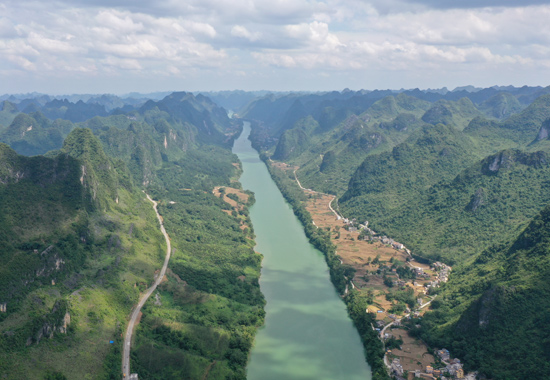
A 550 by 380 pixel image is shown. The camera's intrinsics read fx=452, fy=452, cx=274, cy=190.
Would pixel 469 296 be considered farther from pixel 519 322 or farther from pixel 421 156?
pixel 421 156

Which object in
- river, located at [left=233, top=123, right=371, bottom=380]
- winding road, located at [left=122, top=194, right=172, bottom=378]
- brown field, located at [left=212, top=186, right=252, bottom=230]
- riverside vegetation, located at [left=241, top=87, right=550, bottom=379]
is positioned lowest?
river, located at [left=233, top=123, right=371, bottom=380]

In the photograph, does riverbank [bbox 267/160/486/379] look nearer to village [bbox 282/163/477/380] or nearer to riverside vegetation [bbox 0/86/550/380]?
village [bbox 282/163/477/380]

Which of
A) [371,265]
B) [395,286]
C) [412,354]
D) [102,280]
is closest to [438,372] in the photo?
[412,354]

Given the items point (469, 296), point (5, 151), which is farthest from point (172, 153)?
point (469, 296)

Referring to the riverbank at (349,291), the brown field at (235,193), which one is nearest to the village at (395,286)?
the riverbank at (349,291)

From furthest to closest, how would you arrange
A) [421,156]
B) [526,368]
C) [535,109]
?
[535,109]
[421,156]
[526,368]

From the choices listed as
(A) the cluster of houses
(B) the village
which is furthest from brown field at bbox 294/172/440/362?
(A) the cluster of houses
